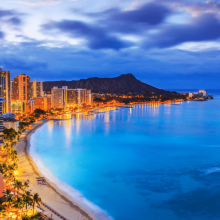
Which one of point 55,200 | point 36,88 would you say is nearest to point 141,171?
point 55,200

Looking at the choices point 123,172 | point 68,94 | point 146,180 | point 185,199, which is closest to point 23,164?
point 123,172

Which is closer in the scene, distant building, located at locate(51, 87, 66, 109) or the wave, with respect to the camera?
the wave

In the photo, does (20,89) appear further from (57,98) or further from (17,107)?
(57,98)

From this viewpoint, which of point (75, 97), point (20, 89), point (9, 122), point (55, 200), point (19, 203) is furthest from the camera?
point (75, 97)

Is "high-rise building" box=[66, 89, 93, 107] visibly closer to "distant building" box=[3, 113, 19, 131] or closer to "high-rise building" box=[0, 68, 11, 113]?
"high-rise building" box=[0, 68, 11, 113]

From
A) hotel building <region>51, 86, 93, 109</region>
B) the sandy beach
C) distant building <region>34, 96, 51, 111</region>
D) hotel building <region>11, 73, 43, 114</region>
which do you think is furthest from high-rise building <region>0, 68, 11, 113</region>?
the sandy beach

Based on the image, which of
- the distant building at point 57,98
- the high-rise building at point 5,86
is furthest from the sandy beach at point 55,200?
the distant building at point 57,98

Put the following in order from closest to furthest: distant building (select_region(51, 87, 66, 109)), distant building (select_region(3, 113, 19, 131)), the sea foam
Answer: the sea foam, distant building (select_region(3, 113, 19, 131)), distant building (select_region(51, 87, 66, 109))

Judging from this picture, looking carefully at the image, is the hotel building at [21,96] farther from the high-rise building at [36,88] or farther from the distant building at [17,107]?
the high-rise building at [36,88]

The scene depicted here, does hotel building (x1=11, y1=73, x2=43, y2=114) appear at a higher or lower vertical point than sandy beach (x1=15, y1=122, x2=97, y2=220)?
higher
